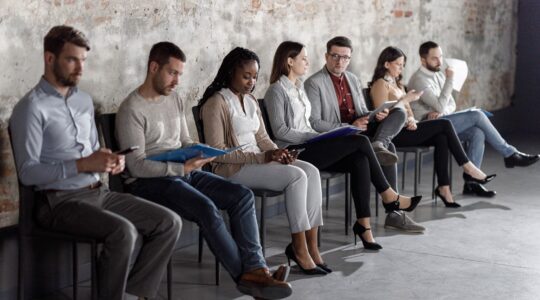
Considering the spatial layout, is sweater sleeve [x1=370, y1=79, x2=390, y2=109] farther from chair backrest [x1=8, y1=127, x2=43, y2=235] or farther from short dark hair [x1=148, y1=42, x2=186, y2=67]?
chair backrest [x1=8, y1=127, x2=43, y2=235]

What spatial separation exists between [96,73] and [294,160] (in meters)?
1.06

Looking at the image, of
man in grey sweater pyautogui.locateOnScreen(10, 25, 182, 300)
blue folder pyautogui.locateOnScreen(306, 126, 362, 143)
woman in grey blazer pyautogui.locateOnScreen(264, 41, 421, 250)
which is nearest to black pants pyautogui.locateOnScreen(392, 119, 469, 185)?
woman in grey blazer pyautogui.locateOnScreen(264, 41, 421, 250)

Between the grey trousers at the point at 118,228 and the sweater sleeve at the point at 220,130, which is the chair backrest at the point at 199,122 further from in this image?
the grey trousers at the point at 118,228

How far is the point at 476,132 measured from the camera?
627cm

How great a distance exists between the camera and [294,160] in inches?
167

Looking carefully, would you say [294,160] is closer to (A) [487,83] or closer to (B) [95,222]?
(B) [95,222]

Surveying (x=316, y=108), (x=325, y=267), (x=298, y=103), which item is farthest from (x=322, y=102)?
(x=325, y=267)

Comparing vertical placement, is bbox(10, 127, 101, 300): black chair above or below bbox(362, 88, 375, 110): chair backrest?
below

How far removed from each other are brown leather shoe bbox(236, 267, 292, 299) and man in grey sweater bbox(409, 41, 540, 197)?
279 centimetres

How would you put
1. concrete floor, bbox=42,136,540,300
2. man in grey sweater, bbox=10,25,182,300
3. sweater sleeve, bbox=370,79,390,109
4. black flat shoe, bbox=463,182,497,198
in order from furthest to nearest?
black flat shoe, bbox=463,182,497,198 → sweater sleeve, bbox=370,79,390,109 → concrete floor, bbox=42,136,540,300 → man in grey sweater, bbox=10,25,182,300

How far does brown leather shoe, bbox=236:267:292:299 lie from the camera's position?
3607 millimetres

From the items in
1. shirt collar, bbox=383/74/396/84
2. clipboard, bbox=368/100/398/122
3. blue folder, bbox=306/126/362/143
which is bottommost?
blue folder, bbox=306/126/362/143

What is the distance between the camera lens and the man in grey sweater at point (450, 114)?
6.11m

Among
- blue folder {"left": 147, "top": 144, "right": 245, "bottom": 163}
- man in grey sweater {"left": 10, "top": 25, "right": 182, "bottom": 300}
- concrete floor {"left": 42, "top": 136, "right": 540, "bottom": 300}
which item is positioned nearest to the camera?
man in grey sweater {"left": 10, "top": 25, "right": 182, "bottom": 300}
